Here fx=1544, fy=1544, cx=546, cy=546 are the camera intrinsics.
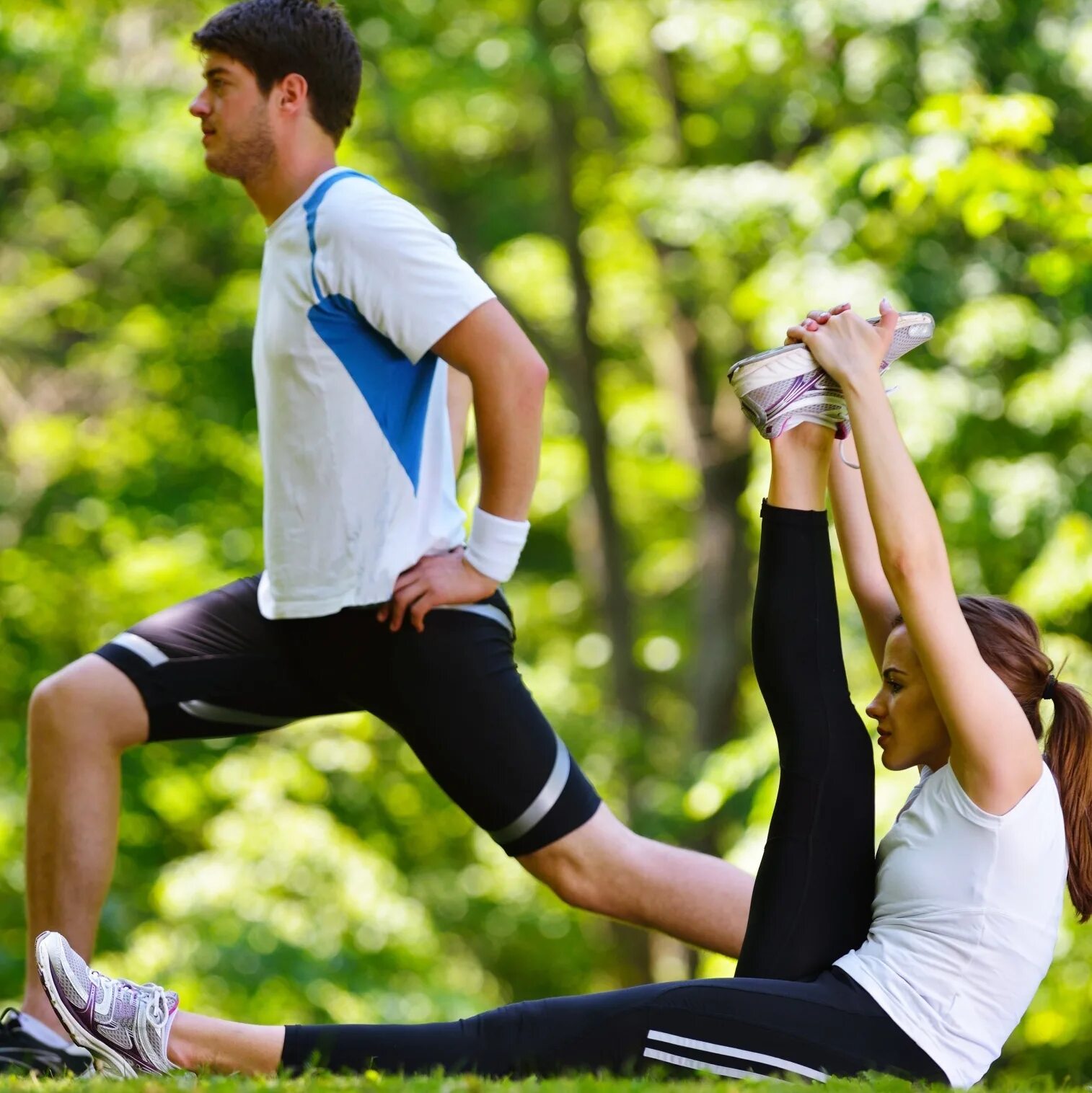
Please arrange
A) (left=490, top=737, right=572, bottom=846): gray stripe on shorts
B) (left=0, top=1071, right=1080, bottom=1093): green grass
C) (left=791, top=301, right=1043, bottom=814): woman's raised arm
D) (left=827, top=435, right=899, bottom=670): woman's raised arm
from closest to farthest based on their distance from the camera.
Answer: (left=0, top=1071, right=1080, bottom=1093): green grass → (left=791, top=301, right=1043, bottom=814): woman's raised arm → (left=827, top=435, right=899, bottom=670): woman's raised arm → (left=490, top=737, right=572, bottom=846): gray stripe on shorts

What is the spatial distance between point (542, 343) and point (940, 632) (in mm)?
11102

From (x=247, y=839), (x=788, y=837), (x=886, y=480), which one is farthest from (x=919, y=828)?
(x=247, y=839)

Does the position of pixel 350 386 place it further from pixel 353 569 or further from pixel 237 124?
pixel 237 124

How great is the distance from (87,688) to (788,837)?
1.60 metres

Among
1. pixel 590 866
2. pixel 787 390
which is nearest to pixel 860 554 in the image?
pixel 787 390

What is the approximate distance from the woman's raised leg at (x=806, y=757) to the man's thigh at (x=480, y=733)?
605 mm

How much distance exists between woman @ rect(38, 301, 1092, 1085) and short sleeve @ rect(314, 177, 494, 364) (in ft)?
2.43

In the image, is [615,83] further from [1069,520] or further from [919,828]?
[919,828]

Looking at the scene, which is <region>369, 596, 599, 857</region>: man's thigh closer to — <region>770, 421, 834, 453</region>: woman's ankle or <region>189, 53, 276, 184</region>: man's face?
<region>770, 421, 834, 453</region>: woman's ankle

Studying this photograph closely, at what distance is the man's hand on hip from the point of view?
132 inches

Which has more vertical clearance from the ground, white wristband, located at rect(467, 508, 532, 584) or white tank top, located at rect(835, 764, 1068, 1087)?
white wristband, located at rect(467, 508, 532, 584)

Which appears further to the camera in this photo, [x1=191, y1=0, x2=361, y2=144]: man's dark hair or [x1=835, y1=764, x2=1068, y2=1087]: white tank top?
[x1=191, y1=0, x2=361, y2=144]: man's dark hair

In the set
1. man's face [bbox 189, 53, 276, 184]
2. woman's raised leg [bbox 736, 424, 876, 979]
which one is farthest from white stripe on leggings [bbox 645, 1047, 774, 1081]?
man's face [bbox 189, 53, 276, 184]

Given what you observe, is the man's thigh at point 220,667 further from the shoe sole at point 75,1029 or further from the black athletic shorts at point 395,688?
the shoe sole at point 75,1029
